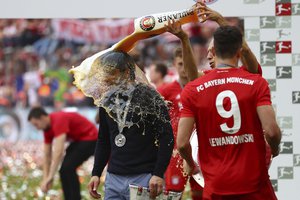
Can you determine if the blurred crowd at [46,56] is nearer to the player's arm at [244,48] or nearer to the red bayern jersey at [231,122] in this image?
the player's arm at [244,48]

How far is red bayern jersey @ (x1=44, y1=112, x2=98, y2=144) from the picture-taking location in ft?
36.1

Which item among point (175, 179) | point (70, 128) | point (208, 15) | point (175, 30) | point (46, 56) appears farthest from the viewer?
point (46, 56)

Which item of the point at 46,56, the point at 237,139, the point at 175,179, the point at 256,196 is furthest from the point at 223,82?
the point at 46,56

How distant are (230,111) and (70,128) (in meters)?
6.08

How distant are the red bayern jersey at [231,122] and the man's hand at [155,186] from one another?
91 centimetres

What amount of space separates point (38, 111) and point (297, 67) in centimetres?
359

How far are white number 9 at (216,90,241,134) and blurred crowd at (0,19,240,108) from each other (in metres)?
15.2

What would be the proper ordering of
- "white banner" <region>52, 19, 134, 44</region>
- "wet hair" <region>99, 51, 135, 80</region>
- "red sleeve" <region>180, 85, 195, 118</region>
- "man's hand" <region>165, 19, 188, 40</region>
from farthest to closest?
"white banner" <region>52, 19, 134, 44</region>
"wet hair" <region>99, 51, 135, 80</region>
"man's hand" <region>165, 19, 188, 40</region>
"red sleeve" <region>180, 85, 195, 118</region>

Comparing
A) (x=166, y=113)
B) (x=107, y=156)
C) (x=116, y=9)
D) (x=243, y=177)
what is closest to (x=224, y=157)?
(x=243, y=177)

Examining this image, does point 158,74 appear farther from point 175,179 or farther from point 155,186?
point 155,186

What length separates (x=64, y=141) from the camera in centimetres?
1105

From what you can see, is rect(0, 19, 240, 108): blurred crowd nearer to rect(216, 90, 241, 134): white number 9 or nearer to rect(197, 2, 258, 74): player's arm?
Answer: rect(197, 2, 258, 74): player's arm

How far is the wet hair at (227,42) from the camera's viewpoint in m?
5.43

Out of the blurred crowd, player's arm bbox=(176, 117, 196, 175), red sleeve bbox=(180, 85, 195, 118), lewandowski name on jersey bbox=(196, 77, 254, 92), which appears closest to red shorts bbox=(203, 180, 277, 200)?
player's arm bbox=(176, 117, 196, 175)
